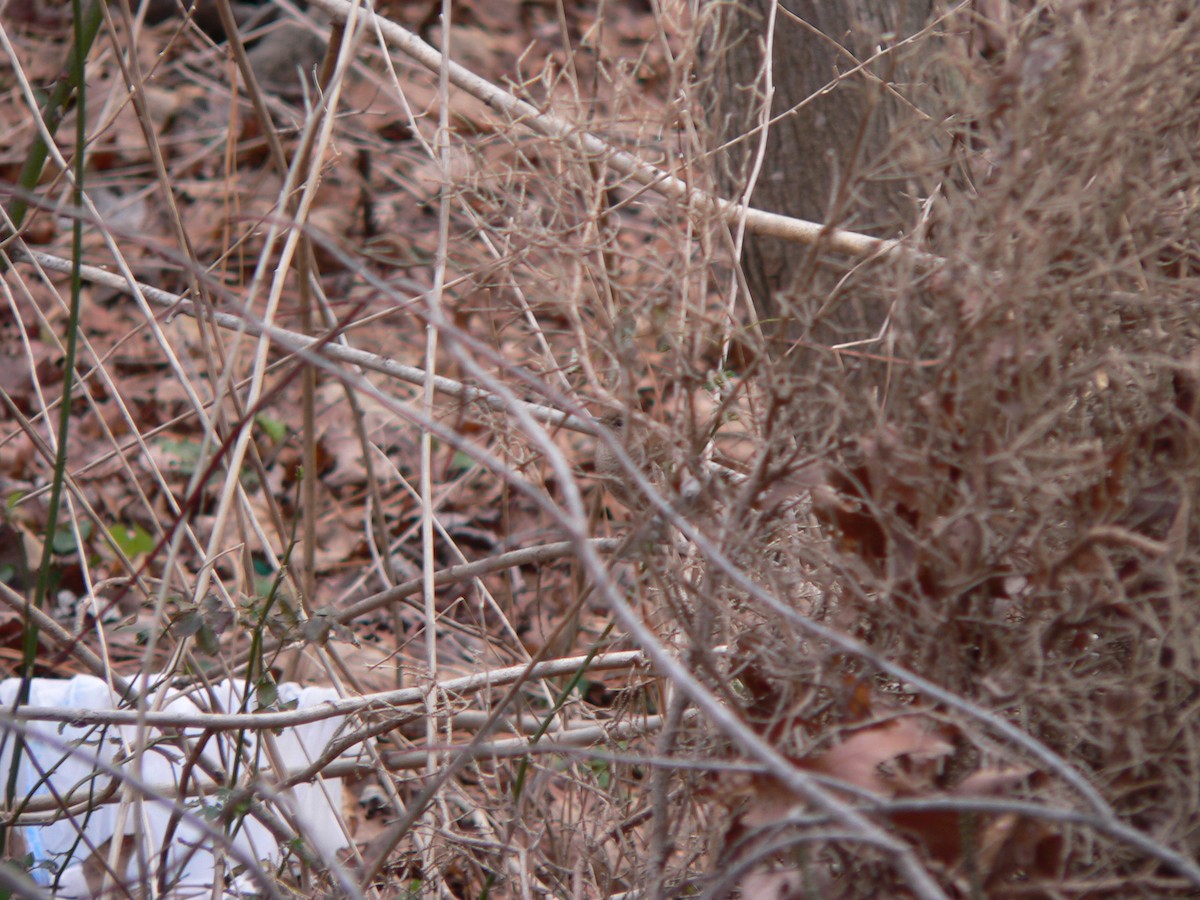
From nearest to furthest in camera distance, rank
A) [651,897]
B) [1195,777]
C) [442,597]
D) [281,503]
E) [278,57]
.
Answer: [1195,777]
[651,897]
[442,597]
[281,503]
[278,57]

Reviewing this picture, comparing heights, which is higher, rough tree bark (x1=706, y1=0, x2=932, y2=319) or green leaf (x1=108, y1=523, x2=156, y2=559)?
rough tree bark (x1=706, y1=0, x2=932, y2=319)

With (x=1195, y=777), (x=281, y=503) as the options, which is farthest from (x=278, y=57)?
(x=1195, y=777)

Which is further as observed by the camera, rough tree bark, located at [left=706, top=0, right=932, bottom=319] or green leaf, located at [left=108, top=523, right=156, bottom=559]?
green leaf, located at [left=108, top=523, right=156, bottom=559]

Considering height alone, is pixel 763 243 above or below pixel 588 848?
above

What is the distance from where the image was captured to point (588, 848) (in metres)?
1.20

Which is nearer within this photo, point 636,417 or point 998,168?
point 998,168

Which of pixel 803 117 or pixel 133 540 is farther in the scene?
pixel 133 540

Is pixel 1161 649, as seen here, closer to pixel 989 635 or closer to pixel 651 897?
pixel 989 635

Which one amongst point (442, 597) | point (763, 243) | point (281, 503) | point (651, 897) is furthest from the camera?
point (281, 503)

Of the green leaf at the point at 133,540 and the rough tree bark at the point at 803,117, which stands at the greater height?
the rough tree bark at the point at 803,117

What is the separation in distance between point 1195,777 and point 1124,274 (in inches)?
14.6

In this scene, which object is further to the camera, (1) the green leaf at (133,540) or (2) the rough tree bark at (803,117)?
(1) the green leaf at (133,540)

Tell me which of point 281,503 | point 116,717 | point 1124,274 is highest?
point 1124,274

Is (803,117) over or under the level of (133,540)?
over
